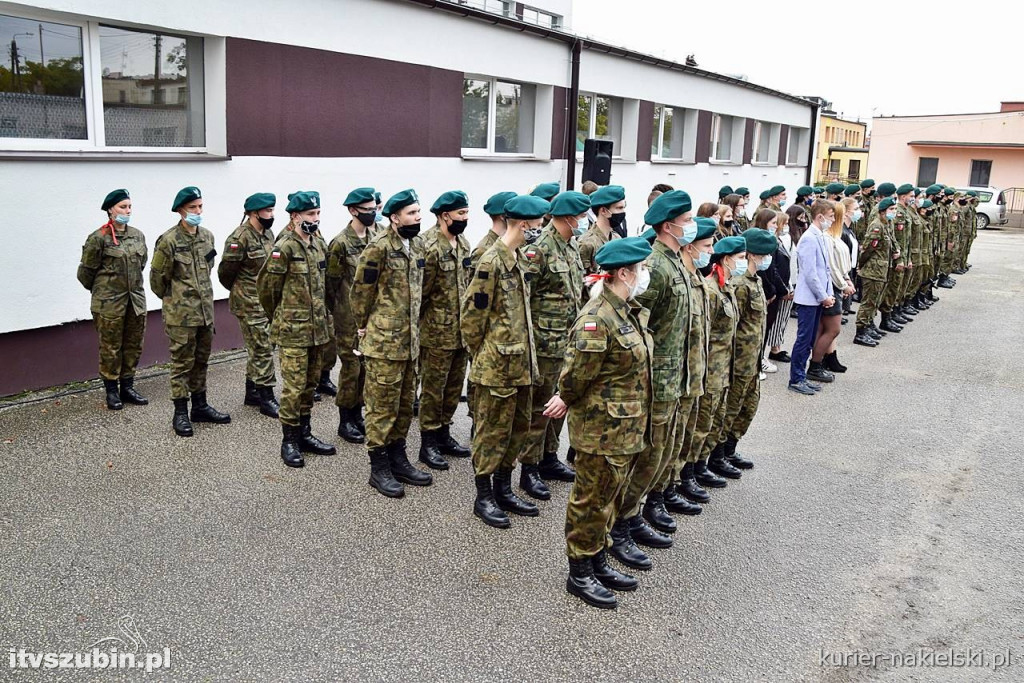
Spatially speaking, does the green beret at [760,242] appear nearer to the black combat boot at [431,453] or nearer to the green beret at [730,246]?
the green beret at [730,246]

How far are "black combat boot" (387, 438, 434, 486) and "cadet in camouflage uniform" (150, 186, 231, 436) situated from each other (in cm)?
186

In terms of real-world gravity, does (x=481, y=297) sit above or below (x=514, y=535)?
above

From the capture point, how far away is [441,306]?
6152mm

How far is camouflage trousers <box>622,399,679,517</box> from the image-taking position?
4652mm

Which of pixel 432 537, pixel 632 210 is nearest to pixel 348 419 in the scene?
pixel 432 537

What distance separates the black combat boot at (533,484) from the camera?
18.9 ft

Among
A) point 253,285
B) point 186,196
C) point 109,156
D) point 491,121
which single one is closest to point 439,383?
point 253,285

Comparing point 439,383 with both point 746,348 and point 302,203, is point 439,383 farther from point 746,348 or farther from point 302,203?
point 746,348

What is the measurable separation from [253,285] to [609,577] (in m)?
4.29

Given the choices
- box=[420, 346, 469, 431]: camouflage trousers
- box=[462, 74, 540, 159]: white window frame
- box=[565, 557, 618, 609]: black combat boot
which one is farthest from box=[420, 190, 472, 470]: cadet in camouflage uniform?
box=[462, 74, 540, 159]: white window frame

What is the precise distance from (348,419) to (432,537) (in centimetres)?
199

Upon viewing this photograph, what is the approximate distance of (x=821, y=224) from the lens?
29.5ft

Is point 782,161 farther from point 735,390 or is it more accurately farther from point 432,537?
point 432,537

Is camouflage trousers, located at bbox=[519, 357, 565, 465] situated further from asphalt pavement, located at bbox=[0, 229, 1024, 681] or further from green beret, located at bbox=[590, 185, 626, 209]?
green beret, located at bbox=[590, 185, 626, 209]
